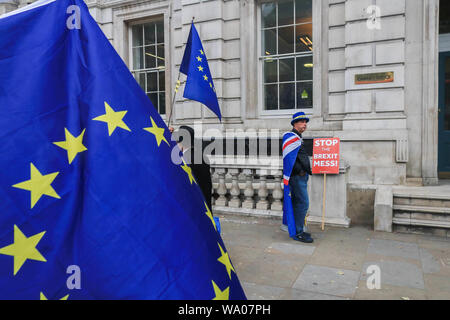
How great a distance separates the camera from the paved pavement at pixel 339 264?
3834mm

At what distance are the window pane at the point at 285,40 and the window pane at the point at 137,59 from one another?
4.84 metres

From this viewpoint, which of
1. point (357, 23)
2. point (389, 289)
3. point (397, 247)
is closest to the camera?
point (389, 289)

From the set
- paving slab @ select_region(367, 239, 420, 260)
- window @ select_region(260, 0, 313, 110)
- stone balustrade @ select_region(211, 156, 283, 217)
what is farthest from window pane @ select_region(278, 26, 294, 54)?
paving slab @ select_region(367, 239, 420, 260)

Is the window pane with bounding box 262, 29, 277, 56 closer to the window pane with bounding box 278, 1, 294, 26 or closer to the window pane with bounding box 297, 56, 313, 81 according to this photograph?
the window pane with bounding box 278, 1, 294, 26

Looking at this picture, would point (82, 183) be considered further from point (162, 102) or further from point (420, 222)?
point (162, 102)

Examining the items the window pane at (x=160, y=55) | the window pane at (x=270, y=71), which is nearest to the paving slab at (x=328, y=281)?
the window pane at (x=270, y=71)

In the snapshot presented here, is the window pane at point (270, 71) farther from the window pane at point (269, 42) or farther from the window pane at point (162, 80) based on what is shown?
the window pane at point (162, 80)

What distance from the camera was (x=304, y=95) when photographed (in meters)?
9.49

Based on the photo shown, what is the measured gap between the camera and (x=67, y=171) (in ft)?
4.99

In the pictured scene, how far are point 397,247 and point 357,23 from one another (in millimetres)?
5361

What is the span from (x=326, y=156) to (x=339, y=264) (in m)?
2.36
